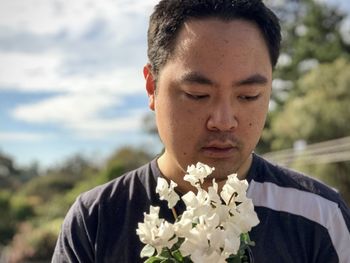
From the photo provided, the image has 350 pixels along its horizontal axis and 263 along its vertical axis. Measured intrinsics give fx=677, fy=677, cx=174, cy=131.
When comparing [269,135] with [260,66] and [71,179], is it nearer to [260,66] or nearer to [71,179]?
[71,179]

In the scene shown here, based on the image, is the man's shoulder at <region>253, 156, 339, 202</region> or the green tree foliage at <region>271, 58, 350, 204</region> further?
the green tree foliage at <region>271, 58, 350, 204</region>

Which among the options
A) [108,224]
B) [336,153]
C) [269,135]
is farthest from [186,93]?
[269,135]

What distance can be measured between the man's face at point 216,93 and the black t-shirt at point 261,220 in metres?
0.18

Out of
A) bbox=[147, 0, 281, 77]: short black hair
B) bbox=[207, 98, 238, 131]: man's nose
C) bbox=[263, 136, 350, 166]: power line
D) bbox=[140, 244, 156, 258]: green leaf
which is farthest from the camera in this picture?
bbox=[263, 136, 350, 166]: power line

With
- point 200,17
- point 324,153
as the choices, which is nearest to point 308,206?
point 200,17

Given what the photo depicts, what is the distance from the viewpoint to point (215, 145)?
165 centimetres

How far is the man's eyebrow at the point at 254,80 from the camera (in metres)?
1.62

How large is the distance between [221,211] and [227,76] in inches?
18.5

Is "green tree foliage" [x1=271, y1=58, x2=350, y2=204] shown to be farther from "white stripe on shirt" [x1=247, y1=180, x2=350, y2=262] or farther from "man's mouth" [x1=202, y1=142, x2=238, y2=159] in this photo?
"man's mouth" [x1=202, y1=142, x2=238, y2=159]

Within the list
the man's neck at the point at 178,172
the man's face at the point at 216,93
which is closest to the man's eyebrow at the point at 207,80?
the man's face at the point at 216,93

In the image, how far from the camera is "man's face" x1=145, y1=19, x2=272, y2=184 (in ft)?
5.29

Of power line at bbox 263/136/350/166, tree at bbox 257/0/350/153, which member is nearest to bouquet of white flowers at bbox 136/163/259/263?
power line at bbox 263/136/350/166

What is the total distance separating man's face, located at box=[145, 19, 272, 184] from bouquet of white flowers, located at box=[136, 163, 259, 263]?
1.25 feet

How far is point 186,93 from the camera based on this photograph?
5.48 feet
